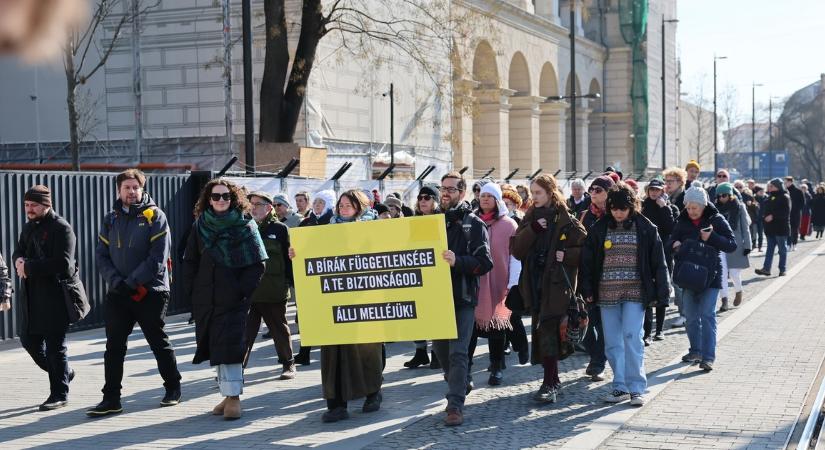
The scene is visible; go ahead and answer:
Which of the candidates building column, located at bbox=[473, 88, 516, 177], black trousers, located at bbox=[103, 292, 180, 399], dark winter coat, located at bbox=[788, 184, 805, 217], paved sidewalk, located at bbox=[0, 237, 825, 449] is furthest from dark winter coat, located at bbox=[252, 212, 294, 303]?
building column, located at bbox=[473, 88, 516, 177]

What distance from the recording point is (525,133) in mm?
49188

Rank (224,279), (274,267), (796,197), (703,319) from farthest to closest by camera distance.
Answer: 1. (796,197)
2. (703,319)
3. (274,267)
4. (224,279)

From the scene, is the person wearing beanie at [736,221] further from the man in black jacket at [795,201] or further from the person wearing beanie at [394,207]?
the man in black jacket at [795,201]

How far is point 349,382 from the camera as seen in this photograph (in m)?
7.64

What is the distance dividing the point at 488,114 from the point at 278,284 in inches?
1409

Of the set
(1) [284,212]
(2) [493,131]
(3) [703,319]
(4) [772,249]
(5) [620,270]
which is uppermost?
(2) [493,131]

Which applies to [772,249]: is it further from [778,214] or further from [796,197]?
[796,197]

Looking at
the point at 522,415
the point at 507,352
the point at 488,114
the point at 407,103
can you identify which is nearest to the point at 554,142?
the point at 488,114

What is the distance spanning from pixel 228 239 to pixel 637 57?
2243 inches

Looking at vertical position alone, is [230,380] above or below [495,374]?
above

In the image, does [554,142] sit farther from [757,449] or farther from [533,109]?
[757,449]

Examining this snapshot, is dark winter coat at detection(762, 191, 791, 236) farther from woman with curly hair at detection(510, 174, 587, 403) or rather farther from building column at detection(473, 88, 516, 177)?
building column at detection(473, 88, 516, 177)

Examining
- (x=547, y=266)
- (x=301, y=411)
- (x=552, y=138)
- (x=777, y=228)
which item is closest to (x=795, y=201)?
(x=777, y=228)

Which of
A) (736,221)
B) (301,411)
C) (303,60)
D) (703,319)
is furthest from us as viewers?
(303,60)
